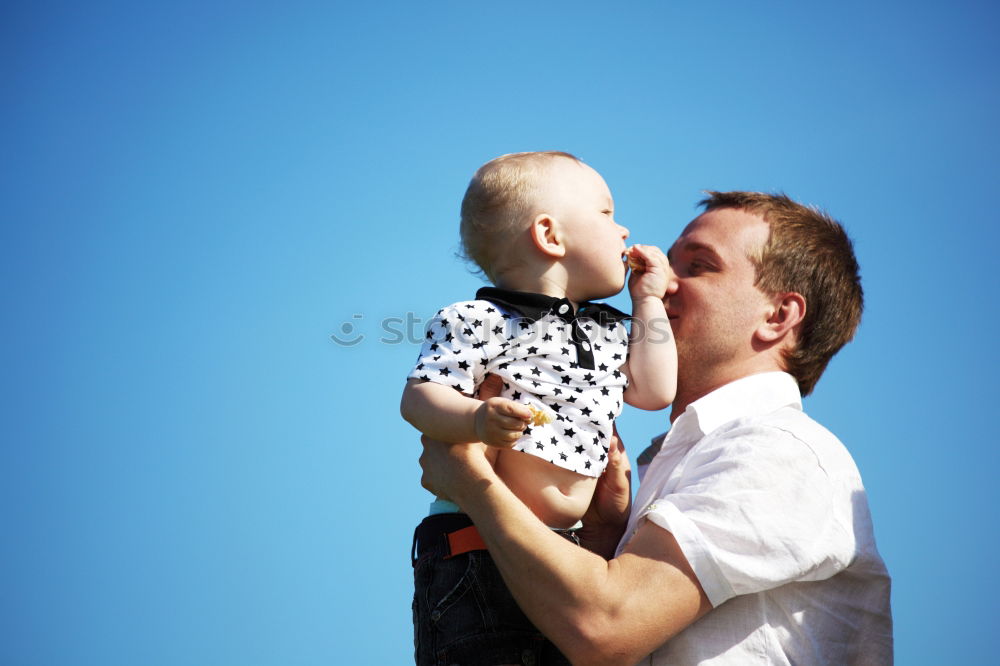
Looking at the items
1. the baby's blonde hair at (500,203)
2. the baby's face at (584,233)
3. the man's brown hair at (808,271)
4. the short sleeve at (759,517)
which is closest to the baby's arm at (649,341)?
the baby's face at (584,233)

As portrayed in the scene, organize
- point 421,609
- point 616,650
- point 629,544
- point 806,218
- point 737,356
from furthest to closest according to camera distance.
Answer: point 806,218 → point 737,356 → point 421,609 → point 629,544 → point 616,650

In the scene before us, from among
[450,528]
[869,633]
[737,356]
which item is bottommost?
[869,633]

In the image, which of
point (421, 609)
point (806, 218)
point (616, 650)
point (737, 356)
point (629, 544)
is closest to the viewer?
point (616, 650)

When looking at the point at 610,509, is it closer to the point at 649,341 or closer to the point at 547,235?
the point at 649,341

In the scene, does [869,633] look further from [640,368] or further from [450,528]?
[450,528]

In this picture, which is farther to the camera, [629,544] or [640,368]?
[640,368]

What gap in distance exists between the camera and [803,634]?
117 inches

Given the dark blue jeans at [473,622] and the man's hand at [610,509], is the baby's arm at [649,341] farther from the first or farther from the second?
the dark blue jeans at [473,622]

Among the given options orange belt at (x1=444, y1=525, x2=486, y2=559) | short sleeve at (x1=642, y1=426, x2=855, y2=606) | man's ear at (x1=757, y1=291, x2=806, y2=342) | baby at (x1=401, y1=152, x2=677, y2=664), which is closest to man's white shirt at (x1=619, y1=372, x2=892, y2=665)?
short sleeve at (x1=642, y1=426, x2=855, y2=606)

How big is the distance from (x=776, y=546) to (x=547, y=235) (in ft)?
4.54

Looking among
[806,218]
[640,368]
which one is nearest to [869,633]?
[640,368]

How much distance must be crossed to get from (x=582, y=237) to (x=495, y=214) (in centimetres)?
35

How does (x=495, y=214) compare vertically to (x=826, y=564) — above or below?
above

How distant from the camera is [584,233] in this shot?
3.32m
